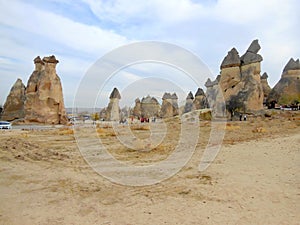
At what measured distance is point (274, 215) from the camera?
13.1 ft

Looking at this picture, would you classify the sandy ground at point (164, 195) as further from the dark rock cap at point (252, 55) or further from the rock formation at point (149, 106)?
the rock formation at point (149, 106)

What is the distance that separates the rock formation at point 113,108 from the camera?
40809 mm

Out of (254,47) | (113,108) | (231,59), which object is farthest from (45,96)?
(254,47)

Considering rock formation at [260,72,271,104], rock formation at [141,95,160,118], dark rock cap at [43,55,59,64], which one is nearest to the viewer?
dark rock cap at [43,55,59,64]

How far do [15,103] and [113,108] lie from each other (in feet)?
45.6

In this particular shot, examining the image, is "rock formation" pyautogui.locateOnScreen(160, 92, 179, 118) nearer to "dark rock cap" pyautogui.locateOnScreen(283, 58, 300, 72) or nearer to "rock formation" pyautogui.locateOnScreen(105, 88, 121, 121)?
"rock formation" pyautogui.locateOnScreen(105, 88, 121, 121)

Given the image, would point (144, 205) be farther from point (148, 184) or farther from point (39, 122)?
point (39, 122)

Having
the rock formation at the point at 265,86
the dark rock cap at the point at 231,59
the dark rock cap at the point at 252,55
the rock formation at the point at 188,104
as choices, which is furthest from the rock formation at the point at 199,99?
the dark rock cap at the point at 252,55

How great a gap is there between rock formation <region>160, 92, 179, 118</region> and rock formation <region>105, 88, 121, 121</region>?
8.52 metres

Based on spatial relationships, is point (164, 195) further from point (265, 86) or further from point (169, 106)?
→ point (169, 106)

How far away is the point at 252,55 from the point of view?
2820 cm

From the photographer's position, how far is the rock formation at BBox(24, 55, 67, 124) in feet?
103

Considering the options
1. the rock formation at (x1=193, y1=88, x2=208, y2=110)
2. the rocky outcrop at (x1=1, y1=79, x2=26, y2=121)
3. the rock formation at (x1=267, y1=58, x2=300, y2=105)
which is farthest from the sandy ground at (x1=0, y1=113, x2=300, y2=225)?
the rock formation at (x1=193, y1=88, x2=208, y2=110)

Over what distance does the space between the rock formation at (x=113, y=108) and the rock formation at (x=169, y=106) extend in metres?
8.52
